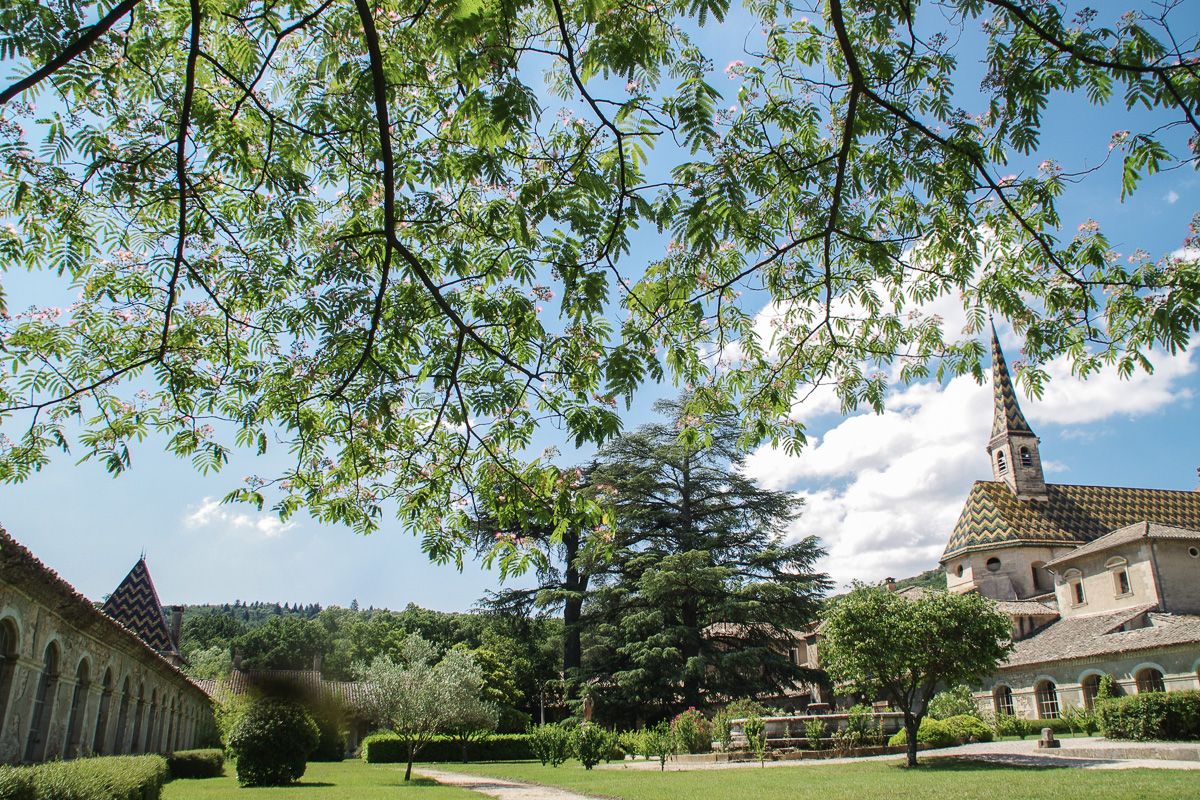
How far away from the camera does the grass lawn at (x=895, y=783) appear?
11.5 metres

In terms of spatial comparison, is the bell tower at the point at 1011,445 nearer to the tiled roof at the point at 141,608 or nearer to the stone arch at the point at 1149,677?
the stone arch at the point at 1149,677

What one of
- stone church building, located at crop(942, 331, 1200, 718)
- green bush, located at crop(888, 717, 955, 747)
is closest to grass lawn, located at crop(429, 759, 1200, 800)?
green bush, located at crop(888, 717, 955, 747)

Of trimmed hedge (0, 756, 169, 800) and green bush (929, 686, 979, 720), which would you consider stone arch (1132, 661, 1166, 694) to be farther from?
trimmed hedge (0, 756, 169, 800)

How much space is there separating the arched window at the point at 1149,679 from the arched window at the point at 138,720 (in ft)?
101

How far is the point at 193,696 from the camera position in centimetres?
2936

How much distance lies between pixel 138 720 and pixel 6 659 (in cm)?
1007

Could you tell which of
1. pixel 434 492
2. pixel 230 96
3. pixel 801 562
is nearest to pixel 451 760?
pixel 801 562

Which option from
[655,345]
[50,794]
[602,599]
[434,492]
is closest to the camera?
[655,345]

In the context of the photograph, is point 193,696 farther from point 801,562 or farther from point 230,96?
point 230,96

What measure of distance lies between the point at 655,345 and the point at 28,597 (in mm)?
10253

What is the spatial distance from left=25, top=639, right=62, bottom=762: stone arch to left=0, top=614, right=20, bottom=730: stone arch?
114 centimetres

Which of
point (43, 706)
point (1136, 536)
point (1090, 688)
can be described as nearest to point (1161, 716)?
point (1090, 688)

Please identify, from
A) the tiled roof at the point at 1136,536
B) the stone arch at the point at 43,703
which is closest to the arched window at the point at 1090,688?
the tiled roof at the point at 1136,536

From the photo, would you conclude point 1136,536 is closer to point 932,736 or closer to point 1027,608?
point 1027,608
